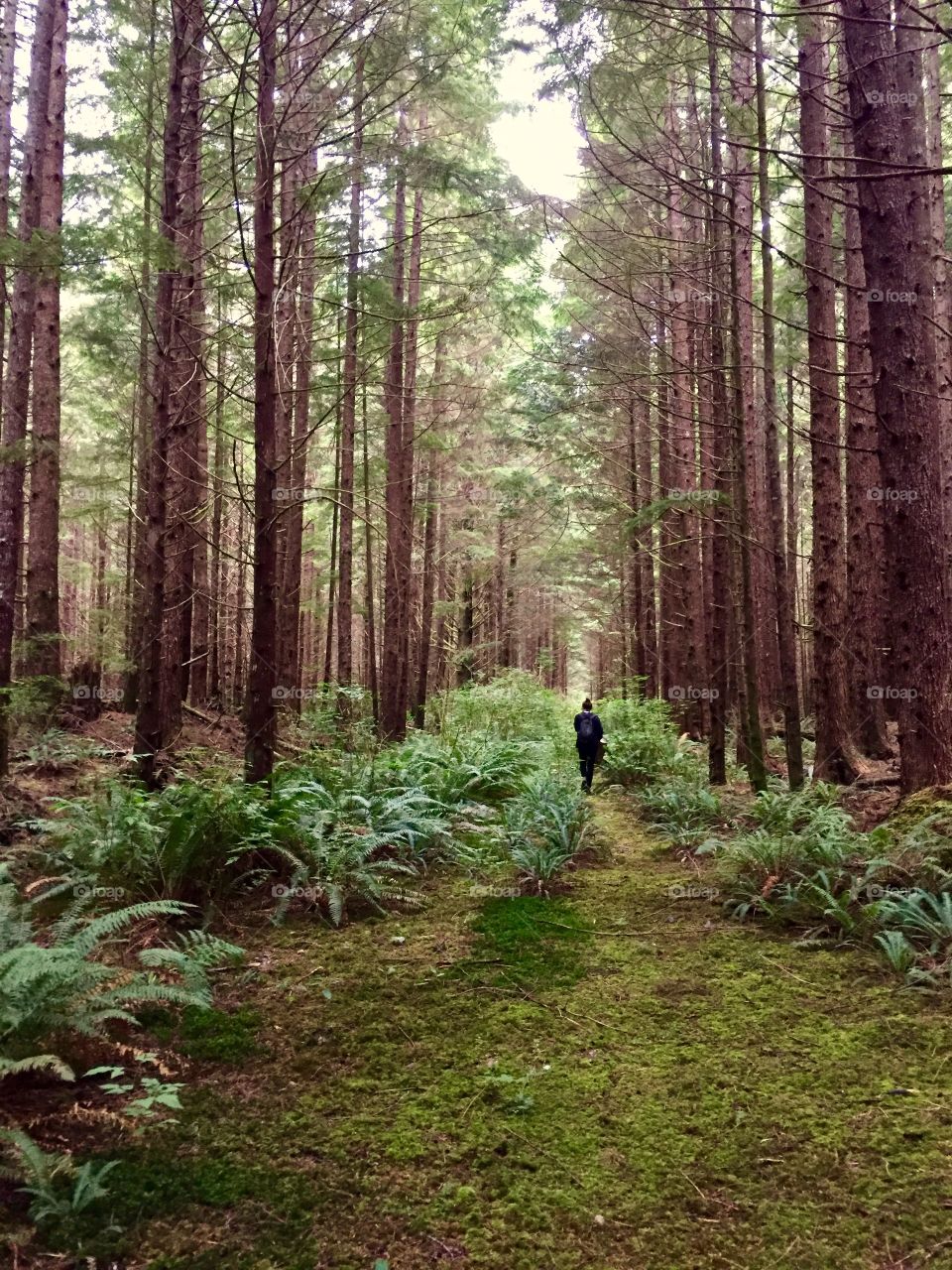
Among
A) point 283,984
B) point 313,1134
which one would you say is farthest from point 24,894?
point 313,1134

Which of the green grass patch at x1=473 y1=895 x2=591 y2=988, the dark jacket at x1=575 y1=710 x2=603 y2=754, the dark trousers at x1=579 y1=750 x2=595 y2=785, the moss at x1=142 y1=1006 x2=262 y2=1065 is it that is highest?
the dark jacket at x1=575 y1=710 x2=603 y2=754

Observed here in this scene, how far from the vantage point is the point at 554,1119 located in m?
3.01

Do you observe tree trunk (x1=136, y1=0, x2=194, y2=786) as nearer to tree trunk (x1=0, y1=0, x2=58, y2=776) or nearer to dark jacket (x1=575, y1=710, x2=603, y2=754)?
tree trunk (x1=0, y1=0, x2=58, y2=776)

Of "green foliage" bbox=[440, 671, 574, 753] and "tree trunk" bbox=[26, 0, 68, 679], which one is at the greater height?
"tree trunk" bbox=[26, 0, 68, 679]

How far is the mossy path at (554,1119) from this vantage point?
7.74 ft

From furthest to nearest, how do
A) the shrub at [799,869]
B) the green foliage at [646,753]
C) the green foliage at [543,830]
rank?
the green foliage at [646,753] → the green foliage at [543,830] → the shrub at [799,869]

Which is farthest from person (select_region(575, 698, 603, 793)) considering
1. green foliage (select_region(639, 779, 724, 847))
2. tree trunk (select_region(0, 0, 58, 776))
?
tree trunk (select_region(0, 0, 58, 776))

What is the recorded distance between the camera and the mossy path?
7.74 ft

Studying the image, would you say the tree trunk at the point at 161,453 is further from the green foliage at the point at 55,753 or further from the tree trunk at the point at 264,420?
the tree trunk at the point at 264,420

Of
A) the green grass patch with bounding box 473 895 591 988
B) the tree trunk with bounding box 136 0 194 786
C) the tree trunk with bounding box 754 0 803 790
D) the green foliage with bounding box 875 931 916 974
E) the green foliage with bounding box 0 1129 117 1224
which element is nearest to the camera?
the green foliage with bounding box 0 1129 117 1224

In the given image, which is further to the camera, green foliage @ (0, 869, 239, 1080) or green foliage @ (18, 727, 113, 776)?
green foliage @ (18, 727, 113, 776)

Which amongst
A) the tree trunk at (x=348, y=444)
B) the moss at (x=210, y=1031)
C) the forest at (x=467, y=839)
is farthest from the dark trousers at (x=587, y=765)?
the moss at (x=210, y=1031)

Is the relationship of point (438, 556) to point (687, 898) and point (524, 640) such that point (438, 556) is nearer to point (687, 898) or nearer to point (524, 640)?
point (687, 898)

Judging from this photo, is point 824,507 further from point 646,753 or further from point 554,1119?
point 554,1119
